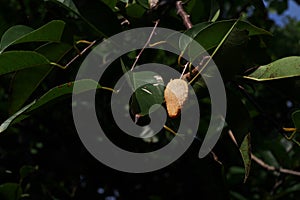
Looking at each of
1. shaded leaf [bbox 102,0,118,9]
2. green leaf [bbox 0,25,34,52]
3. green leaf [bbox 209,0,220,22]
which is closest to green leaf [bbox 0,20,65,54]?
green leaf [bbox 0,25,34,52]

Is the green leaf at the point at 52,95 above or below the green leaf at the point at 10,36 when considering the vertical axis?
below

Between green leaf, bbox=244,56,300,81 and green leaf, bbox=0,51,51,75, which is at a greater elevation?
green leaf, bbox=0,51,51,75

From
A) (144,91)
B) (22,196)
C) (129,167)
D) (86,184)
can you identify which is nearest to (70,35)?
(144,91)

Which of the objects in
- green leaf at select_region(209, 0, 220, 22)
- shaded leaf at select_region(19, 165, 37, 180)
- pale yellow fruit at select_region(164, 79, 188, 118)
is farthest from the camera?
shaded leaf at select_region(19, 165, 37, 180)

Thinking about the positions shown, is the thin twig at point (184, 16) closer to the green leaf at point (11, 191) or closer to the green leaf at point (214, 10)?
the green leaf at point (214, 10)

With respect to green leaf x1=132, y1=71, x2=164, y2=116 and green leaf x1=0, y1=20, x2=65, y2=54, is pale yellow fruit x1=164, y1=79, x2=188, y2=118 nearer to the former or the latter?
green leaf x1=132, y1=71, x2=164, y2=116

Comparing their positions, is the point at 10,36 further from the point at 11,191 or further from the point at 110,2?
the point at 11,191

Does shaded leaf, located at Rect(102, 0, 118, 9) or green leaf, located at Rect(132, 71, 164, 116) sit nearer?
green leaf, located at Rect(132, 71, 164, 116)

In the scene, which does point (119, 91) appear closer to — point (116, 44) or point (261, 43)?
point (116, 44)

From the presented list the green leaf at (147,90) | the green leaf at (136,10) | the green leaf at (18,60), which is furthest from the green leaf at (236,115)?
the green leaf at (18,60)
